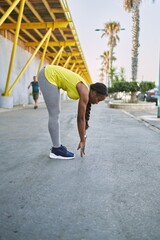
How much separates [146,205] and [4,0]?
1512 cm

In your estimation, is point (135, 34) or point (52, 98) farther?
point (135, 34)

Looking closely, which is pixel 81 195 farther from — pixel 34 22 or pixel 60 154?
pixel 34 22

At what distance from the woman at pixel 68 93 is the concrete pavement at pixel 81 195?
0.30 m

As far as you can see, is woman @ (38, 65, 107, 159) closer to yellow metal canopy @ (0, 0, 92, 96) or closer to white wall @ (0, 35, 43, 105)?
yellow metal canopy @ (0, 0, 92, 96)

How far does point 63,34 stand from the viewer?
23391mm

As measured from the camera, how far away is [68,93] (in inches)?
146

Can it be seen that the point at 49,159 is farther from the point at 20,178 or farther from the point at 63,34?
the point at 63,34

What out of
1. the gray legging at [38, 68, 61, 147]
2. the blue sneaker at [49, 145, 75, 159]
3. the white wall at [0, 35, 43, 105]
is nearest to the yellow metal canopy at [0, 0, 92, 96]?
the white wall at [0, 35, 43, 105]

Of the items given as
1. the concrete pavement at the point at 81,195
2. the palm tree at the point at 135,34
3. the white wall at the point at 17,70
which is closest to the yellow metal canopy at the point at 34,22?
the white wall at the point at 17,70

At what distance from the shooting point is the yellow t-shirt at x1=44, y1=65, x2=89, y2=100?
12.0 ft

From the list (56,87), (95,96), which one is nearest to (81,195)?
(95,96)

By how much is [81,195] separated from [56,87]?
1.68m

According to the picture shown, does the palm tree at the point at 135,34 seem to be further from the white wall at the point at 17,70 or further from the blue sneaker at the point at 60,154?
the blue sneaker at the point at 60,154

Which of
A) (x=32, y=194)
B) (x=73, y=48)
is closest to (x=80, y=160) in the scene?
(x=32, y=194)
